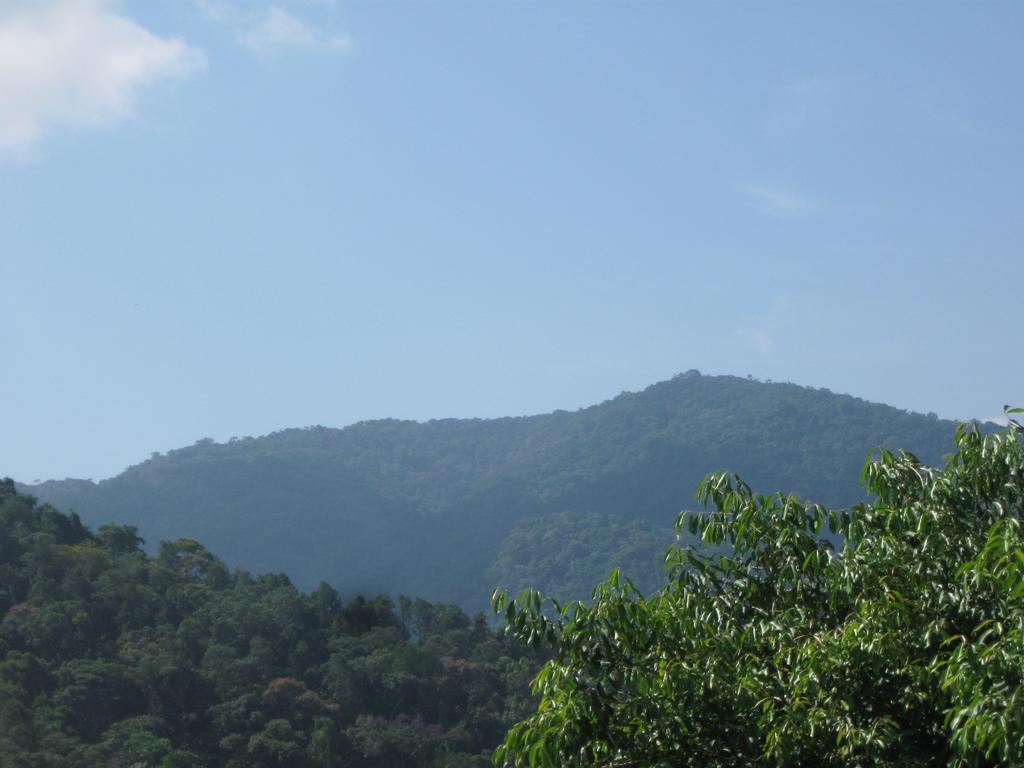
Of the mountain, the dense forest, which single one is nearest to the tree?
the dense forest

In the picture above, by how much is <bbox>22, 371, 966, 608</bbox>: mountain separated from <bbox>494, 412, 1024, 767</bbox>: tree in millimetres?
78526

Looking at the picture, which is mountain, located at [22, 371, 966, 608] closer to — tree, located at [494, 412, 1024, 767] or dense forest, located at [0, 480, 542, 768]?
dense forest, located at [0, 480, 542, 768]

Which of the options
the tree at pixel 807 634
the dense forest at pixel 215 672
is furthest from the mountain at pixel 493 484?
the tree at pixel 807 634

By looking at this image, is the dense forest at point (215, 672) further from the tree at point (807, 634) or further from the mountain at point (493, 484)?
the mountain at point (493, 484)

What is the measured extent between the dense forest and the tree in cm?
2660

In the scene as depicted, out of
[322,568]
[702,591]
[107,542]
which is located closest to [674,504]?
[322,568]

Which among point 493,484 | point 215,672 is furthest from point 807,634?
point 493,484

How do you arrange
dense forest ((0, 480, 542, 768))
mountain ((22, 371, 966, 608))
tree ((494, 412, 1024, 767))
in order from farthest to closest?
mountain ((22, 371, 966, 608)) < dense forest ((0, 480, 542, 768)) < tree ((494, 412, 1024, 767))

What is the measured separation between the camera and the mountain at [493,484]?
4124 inches

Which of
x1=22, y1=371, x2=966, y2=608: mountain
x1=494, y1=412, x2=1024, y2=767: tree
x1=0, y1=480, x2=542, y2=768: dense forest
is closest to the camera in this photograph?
x1=494, y1=412, x2=1024, y2=767: tree

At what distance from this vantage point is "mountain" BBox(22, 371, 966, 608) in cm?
10475

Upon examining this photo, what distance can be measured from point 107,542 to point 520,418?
11277 cm

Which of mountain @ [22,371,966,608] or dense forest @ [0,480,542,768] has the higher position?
mountain @ [22,371,966,608]

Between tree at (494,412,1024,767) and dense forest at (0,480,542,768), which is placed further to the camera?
dense forest at (0,480,542,768)
